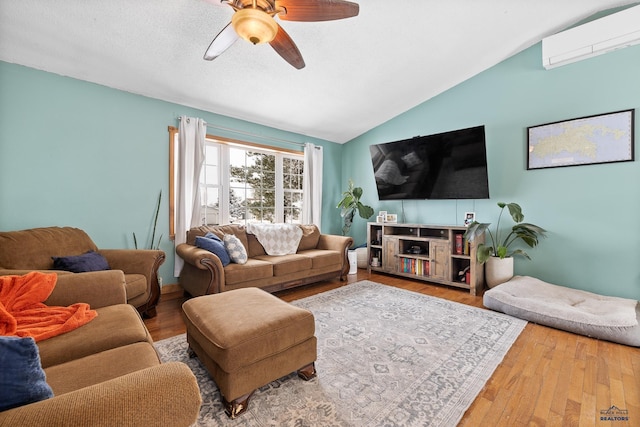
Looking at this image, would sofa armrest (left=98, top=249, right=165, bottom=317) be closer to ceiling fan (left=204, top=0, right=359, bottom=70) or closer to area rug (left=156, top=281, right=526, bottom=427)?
area rug (left=156, top=281, right=526, bottom=427)

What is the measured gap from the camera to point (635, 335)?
6.68 feet

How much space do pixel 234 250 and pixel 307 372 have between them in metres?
1.72

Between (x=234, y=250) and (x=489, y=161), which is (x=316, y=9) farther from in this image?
(x=489, y=161)

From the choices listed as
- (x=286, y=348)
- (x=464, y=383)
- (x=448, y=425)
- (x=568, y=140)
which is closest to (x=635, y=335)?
(x=464, y=383)

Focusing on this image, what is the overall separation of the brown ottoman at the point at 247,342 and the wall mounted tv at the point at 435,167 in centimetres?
301

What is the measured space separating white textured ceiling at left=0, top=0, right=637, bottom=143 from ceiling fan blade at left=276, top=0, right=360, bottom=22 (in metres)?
0.48

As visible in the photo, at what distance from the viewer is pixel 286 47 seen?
201 cm

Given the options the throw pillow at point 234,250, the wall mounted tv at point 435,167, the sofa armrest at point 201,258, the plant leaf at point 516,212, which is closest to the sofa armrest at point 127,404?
the sofa armrest at point 201,258

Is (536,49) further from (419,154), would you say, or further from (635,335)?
(635,335)

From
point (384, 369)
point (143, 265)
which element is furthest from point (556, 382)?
point (143, 265)

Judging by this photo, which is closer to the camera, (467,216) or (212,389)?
(212,389)

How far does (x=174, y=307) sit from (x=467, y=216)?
3912 mm

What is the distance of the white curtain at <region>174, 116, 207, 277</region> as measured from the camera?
3.34 metres

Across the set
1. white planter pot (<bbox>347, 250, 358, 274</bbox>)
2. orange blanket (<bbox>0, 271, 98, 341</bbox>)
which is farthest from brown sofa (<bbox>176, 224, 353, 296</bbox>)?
orange blanket (<bbox>0, 271, 98, 341</bbox>)
